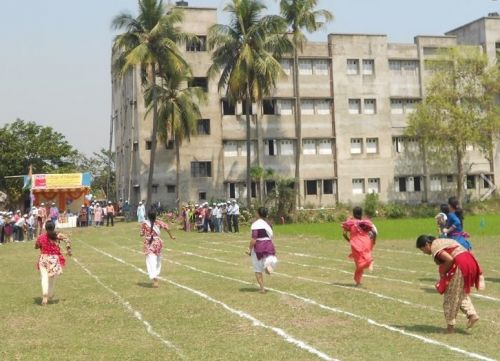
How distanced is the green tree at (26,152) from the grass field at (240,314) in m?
40.5

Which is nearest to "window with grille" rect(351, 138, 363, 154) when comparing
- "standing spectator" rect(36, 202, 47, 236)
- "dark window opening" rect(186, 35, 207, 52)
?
"dark window opening" rect(186, 35, 207, 52)

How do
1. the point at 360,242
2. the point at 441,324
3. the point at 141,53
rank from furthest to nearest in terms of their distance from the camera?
1. the point at 141,53
2. the point at 360,242
3. the point at 441,324

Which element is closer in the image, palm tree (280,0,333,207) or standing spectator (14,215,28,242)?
standing spectator (14,215,28,242)

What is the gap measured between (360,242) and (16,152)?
50073 millimetres

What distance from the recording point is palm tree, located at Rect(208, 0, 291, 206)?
43500 millimetres

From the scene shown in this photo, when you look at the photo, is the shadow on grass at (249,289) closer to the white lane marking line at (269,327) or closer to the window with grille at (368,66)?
the white lane marking line at (269,327)

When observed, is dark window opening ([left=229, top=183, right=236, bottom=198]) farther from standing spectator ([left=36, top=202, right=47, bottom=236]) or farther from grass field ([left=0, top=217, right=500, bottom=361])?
grass field ([left=0, top=217, right=500, bottom=361])

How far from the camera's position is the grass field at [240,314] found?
8.69m

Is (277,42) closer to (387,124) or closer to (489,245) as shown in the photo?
(387,124)

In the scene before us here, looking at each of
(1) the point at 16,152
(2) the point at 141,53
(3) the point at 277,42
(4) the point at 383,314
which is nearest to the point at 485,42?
(3) the point at 277,42

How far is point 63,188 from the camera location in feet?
156

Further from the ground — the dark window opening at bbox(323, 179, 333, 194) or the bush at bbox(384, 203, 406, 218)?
the dark window opening at bbox(323, 179, 333, 194)

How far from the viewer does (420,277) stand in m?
16.1

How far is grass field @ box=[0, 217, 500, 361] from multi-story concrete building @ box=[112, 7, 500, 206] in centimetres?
3024
